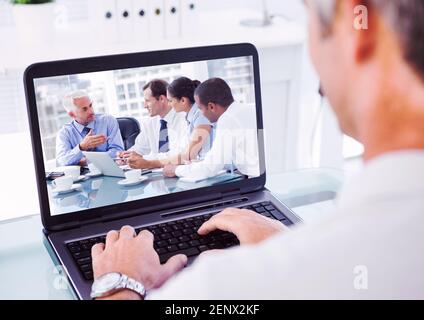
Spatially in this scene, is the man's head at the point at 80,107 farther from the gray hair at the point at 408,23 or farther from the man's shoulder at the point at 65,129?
the gray hair at the point at 408,23

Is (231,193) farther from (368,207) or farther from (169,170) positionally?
(368,207)

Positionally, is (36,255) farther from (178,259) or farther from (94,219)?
(178,259)

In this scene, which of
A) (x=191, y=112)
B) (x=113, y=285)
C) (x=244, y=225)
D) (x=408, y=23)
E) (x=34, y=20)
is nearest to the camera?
(x=408, y=23)

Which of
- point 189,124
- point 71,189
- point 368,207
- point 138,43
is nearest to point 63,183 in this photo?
point 71,189

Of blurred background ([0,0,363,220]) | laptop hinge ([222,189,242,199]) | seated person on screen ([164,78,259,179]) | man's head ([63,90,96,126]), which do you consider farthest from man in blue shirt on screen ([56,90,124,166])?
blurred background ([0,0,363,220])

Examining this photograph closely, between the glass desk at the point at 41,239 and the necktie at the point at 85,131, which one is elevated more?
the necktie at the point at 85,131

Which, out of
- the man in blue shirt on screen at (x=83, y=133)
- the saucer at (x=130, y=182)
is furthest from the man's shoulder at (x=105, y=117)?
the saucer at (x=130, y=182)

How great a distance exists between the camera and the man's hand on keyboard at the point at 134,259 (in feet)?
2.52

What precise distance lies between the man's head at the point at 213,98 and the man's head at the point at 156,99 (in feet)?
0.17

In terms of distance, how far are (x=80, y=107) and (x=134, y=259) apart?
0.86ft

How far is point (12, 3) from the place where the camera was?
Result: 1.53m

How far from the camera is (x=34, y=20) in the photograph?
4.98 feet

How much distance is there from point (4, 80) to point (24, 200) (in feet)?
1.11

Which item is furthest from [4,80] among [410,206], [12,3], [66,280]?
[410,206]
